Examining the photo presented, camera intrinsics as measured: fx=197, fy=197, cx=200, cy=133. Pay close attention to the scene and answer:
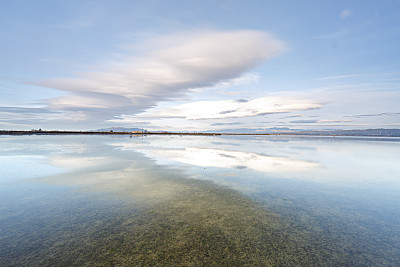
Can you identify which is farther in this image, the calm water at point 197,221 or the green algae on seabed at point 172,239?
the calm water at point 197,221

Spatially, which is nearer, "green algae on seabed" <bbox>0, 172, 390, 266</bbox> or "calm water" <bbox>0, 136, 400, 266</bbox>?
"green algae on seabed" <bbox>0, 172, 390, 266</bbox>

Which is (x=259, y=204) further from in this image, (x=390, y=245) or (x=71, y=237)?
(x=71, y=237)

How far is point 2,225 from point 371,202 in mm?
12905

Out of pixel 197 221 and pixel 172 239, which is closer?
pixel 172 239

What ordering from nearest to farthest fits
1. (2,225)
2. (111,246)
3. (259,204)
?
(111,246), (2,225), (259,204)

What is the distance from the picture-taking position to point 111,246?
4688 mm

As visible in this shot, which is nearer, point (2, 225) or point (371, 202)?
point (2, 225)

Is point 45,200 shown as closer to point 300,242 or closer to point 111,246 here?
point 111,246

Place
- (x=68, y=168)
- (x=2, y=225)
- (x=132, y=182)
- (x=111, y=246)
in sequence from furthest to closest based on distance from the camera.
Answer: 1. (x=68, y=168)
2. (x=132, y=182)
3. (x=2, y=225)
4. (x=111, y=246)

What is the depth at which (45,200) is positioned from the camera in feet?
25.4

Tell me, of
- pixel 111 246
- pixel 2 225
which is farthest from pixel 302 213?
pixel 2 225

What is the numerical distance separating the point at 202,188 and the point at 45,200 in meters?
6.47

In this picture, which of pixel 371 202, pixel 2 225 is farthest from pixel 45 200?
pixel 371 202

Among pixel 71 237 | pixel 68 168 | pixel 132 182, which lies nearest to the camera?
pixel 71 237
